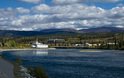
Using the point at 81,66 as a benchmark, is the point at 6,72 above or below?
above

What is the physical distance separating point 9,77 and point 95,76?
656 inches

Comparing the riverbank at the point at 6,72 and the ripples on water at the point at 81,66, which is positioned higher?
the riverbank at the point at 6,72

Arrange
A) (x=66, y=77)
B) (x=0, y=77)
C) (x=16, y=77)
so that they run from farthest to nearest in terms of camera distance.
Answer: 1. (x=66, y=77)
2. (x=16, y=77)
3. (x=0, y=77)

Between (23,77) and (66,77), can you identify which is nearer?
(23,77)

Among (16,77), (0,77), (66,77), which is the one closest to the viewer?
(0,77)

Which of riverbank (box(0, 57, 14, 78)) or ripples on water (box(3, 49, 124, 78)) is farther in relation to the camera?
ripples on water (box(3, 49, 124, 78))

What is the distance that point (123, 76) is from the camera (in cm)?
5275

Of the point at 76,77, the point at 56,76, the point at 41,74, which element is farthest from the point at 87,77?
the point at 41,74

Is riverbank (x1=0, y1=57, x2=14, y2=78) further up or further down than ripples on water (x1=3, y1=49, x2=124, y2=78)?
further up

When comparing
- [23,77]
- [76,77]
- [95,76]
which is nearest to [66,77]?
[76,77]

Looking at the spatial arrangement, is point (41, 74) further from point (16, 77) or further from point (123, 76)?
point (123, 76)

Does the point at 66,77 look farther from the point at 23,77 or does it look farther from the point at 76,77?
the point at 23,77

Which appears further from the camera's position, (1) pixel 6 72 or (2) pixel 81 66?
(2) pixel 81 66

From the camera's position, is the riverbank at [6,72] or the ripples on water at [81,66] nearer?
Answer: the riverbank at [6,72]
